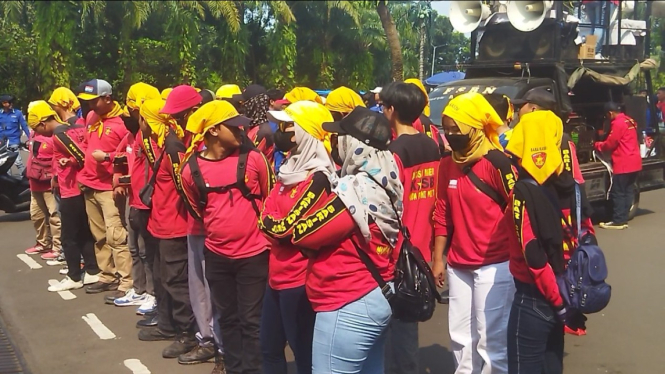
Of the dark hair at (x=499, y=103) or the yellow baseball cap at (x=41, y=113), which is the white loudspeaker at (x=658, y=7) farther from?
the yellow baseball cap at (x=41, y=113)

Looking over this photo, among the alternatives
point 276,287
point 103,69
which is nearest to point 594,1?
point 276,287

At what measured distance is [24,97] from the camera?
23.0m

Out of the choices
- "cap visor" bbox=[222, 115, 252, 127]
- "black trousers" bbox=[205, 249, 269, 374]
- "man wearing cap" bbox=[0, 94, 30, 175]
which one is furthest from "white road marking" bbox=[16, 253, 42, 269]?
"cap visor" bbox=[222, 115, 252, 127]

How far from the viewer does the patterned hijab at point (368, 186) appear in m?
3.06

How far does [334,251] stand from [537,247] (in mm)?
950

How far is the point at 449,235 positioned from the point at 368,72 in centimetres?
2813

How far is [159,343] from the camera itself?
5.98 meters

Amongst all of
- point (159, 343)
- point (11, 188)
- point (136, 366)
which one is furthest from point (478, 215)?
point (11, 188)

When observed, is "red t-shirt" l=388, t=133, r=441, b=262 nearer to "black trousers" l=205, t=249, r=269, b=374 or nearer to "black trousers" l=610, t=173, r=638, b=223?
"black trousers" l=205, t=249, r=269, b=374

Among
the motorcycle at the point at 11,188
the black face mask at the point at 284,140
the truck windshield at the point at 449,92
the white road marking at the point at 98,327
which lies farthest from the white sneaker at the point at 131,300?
the motorcycle at the point at 11,188

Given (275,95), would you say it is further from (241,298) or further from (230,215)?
(241,298)

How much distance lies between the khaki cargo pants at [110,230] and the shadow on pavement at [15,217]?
221 inches

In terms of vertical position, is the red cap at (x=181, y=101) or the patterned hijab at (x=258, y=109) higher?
the red cap at (x=181, y=101)

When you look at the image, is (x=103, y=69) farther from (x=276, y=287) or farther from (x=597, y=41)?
(x=276, y=287)
